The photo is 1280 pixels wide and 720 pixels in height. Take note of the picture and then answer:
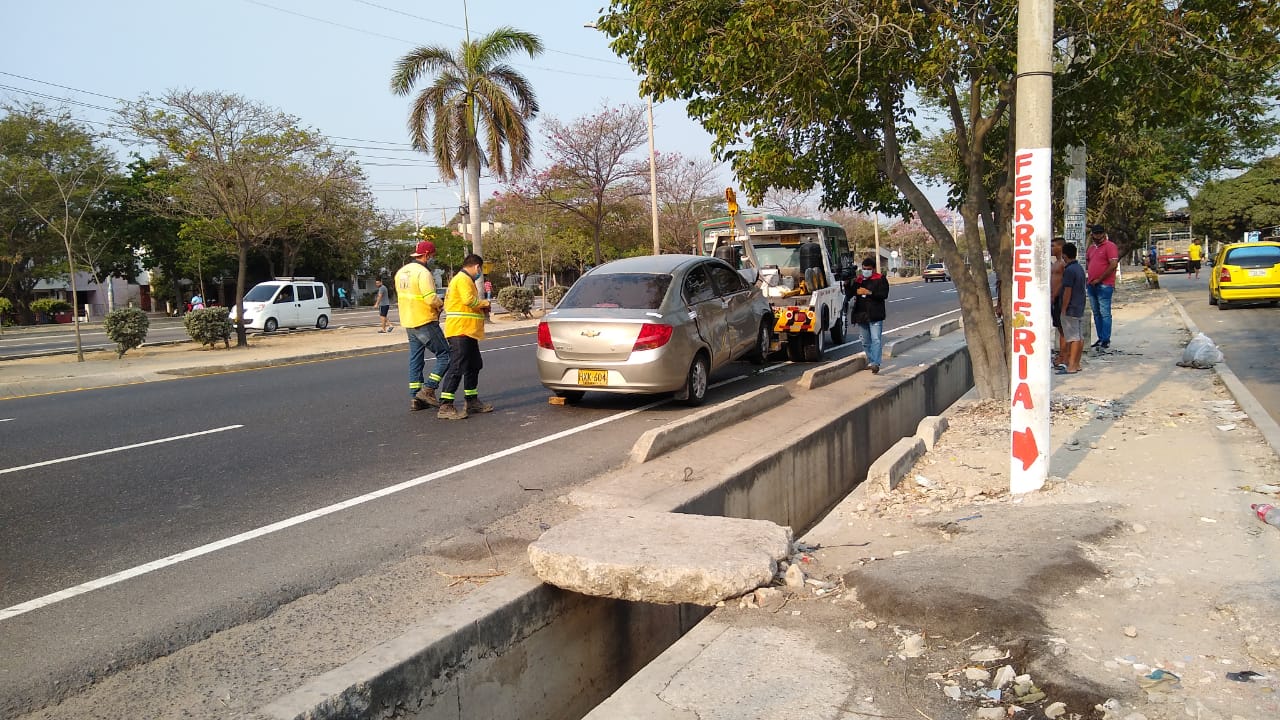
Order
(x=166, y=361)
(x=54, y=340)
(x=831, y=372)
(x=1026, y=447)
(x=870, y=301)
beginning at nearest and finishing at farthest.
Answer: (x=1026, y=447) < (x=831, y=372) < (x=870, y=301) < (x=166, y=361) < (x=54, y=340)

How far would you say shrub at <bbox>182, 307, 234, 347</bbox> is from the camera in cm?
2194

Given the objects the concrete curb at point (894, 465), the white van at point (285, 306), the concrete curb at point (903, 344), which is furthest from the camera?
the white van at point (285, 306)

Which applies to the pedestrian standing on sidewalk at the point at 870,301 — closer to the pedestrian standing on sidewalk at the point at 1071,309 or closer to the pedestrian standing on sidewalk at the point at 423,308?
the pedestrian standing on sidewalk at the point at 1071,309

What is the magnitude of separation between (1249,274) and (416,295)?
21.1 metres

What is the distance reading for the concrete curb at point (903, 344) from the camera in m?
14.8

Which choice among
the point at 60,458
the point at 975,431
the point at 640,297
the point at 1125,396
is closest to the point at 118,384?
the point at 60,458

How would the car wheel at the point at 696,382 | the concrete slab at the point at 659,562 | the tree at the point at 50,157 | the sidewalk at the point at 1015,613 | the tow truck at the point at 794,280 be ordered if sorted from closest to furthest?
the sidewalk at the point at 1015,613 < the concrete slab at the point at 659,562 < the car wheel at the point at 696,382 < the tow truck at the point at 794,280 < the tree at the point at 50,157

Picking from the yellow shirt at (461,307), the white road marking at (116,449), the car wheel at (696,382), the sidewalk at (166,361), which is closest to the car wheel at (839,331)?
the car wheel at (696,382)

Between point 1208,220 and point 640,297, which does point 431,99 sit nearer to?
point 640,297

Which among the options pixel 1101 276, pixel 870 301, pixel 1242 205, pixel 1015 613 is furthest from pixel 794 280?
pixel 1242 205

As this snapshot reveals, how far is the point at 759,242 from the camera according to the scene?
53.4 feet

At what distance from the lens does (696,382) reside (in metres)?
10.3

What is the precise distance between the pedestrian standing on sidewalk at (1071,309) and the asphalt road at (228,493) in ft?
12.9

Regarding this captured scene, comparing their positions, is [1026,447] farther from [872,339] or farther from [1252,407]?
[872,339]
